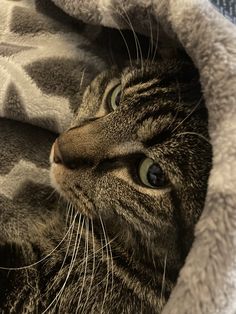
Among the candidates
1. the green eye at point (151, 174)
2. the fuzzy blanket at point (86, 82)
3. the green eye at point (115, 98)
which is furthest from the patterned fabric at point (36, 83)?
the green eye at point (151, 174)

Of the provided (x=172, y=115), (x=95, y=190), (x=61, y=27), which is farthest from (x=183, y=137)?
(x=61, y=27)

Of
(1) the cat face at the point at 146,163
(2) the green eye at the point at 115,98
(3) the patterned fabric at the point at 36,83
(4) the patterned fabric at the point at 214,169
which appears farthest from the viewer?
(3) the patterned fabric at the point at 36,83

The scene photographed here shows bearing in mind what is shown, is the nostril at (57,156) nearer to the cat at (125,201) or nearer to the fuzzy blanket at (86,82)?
the cat at (125,201)

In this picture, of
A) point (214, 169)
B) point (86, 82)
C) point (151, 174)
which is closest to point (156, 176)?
point (151, 174)

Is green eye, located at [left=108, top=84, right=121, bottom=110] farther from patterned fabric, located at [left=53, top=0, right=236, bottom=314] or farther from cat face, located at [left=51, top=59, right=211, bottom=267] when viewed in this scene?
patterned fabric, located at [left=53, top=0, right=236, bottom=314]

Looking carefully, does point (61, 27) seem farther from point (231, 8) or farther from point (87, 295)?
point (87, 295)

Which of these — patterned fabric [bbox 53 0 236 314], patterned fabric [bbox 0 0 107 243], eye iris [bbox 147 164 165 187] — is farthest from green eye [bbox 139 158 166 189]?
patterned fabric [bbox 0 0 107 243]

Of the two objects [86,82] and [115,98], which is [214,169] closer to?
[115,98]
